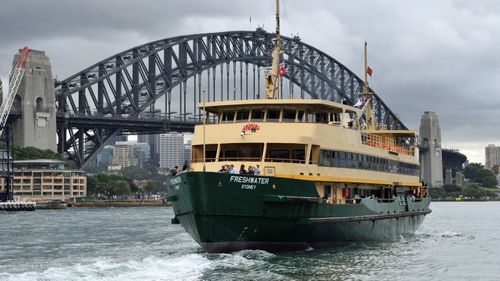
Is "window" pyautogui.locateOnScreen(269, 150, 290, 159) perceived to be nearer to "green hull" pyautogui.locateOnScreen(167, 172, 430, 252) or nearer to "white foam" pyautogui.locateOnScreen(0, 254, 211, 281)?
"green hull" pyautogui.locateOnScreen(167, 172, 430, 252)

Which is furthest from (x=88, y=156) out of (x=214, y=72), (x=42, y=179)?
(x=214, y=72)

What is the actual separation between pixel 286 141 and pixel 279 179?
2735mm

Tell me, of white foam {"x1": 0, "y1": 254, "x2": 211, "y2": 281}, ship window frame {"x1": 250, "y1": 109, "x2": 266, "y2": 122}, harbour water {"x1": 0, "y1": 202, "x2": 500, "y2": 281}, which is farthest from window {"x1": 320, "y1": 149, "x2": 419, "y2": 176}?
white foam {"x1": 0, "y1": 254, "x2": 211, "y2": 281}

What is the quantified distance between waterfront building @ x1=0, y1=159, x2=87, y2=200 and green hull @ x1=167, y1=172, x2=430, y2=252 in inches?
3792

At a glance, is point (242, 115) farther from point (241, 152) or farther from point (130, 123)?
point (130, 123)

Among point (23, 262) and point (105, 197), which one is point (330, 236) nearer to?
point (23, 262)

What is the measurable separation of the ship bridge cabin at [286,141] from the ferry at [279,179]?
44mm

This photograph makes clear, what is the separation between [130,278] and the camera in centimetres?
2900

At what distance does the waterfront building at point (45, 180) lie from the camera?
425 ft

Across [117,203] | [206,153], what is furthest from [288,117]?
[117,203]

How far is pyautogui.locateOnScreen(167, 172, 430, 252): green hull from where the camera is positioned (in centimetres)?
3362

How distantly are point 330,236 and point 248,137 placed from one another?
5733mm

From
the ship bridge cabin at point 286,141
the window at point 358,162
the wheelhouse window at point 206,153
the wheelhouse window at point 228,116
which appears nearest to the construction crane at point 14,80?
the window at point 358,162

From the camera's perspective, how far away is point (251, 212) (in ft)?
111
